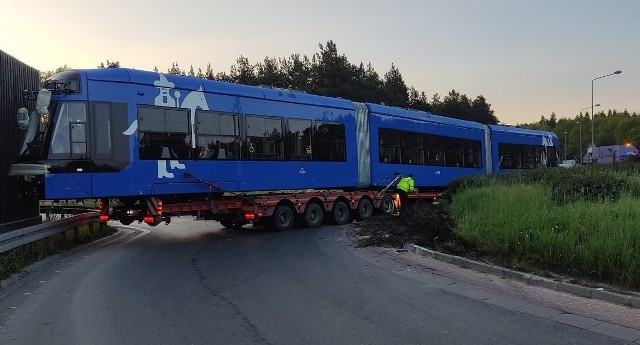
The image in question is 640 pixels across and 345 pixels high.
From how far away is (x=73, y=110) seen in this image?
11117 millimetres

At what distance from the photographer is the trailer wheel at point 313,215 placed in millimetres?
16453

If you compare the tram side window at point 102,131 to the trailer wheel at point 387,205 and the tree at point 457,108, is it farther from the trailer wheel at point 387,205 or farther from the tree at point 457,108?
the tree at point 457,108

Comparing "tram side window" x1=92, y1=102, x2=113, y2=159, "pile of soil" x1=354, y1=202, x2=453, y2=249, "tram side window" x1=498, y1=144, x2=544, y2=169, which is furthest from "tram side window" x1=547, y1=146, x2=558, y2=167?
"tram side window" x1=92, y1=102, x2=113, y2=159

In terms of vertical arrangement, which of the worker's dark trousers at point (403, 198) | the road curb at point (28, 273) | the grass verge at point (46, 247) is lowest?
the road curb at point (28, 273)

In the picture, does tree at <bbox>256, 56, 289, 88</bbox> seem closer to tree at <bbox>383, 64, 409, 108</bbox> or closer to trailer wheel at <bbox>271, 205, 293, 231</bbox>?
tree at <bbox>383, 64, 409, 108</bbox>

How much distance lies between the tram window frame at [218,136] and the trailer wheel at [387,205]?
23.8ft

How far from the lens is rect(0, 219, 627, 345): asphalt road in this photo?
558cm

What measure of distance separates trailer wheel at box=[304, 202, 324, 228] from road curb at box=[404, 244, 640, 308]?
6.22 meters

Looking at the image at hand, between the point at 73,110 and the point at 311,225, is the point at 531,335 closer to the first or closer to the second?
the point at 73,110

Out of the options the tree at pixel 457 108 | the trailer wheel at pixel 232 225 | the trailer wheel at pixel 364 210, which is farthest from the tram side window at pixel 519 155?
the tree at pixel 457 108

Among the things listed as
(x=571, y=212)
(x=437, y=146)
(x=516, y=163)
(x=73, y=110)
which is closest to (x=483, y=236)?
(x=571, y=212)

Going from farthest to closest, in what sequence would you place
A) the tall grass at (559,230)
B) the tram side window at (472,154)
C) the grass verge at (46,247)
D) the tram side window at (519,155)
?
the tram side window at (519,155) < the tram side window at (472,154) < the grass verge at (46,247) < the tall grass at (559,230)

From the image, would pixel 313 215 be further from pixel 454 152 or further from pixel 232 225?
pixel 454 152

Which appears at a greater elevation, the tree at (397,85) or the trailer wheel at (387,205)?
the tree at (397,85)
